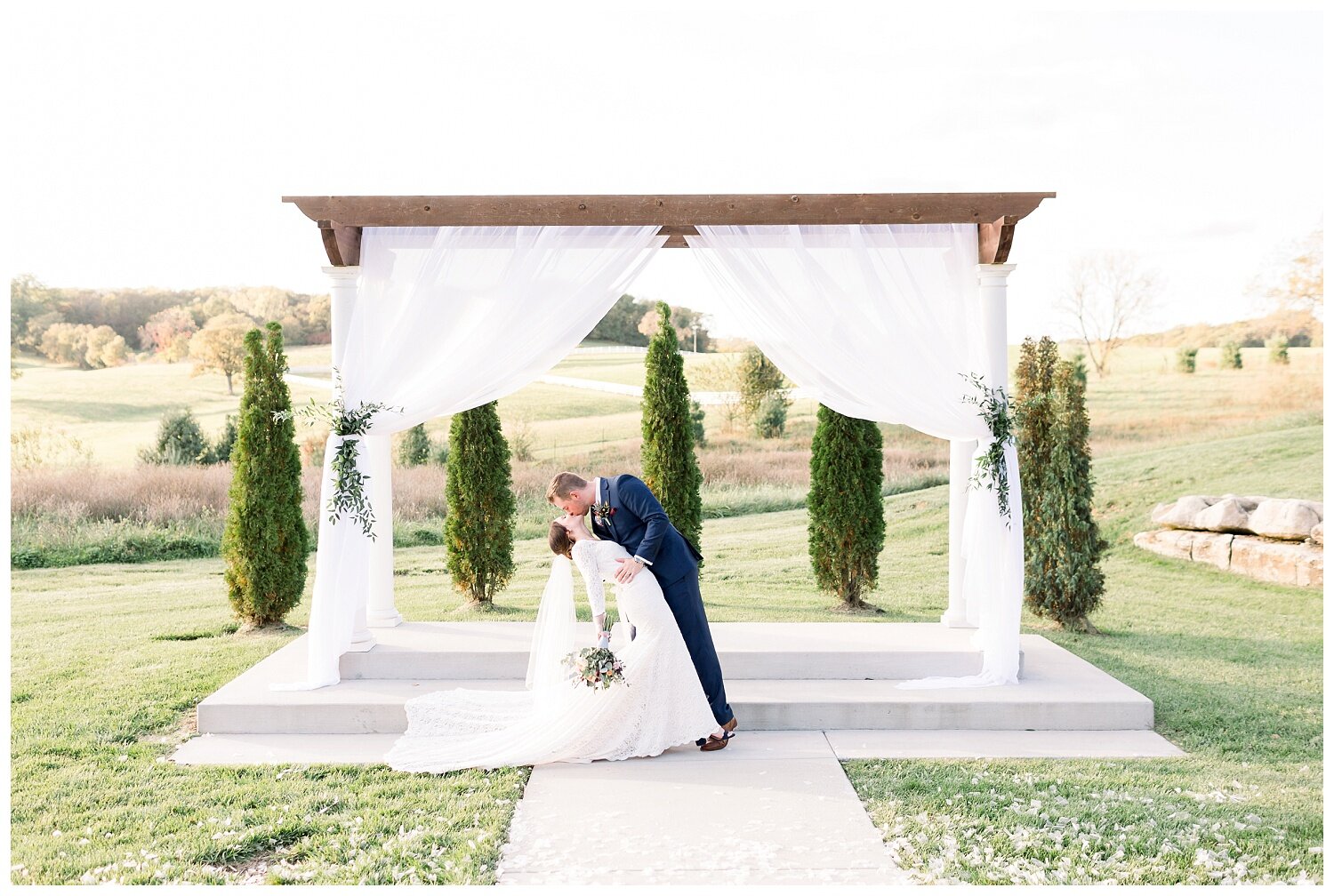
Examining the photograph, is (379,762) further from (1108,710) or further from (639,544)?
(1108,710)

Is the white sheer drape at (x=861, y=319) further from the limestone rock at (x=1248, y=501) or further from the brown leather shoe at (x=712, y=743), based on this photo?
the limestone rock at (x=1248, y=501)

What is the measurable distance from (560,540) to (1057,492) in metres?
4.05

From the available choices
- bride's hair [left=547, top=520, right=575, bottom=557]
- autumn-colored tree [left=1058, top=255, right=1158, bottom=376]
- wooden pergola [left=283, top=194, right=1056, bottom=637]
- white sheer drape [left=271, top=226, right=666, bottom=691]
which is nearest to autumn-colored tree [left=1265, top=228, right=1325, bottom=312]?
autumn-colored tree [left=1058, top=255, right=1158, bottom=376]

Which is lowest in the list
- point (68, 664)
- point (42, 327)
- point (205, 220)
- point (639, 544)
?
point (68, 664)

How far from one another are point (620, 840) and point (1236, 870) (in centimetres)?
207

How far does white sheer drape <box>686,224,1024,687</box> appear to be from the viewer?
206 inches

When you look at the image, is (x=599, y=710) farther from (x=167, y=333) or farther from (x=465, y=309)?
(x=167, y=333)

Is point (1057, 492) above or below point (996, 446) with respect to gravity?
below

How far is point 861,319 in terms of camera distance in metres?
5.25

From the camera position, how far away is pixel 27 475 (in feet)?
37.9

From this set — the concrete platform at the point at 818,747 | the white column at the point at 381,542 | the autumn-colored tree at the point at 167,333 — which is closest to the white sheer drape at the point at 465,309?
the white column at the point at 381,542

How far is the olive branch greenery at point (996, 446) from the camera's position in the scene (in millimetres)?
5094

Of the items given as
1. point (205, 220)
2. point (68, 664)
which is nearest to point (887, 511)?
point (68, 664)

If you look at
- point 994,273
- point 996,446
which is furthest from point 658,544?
point 994,273
